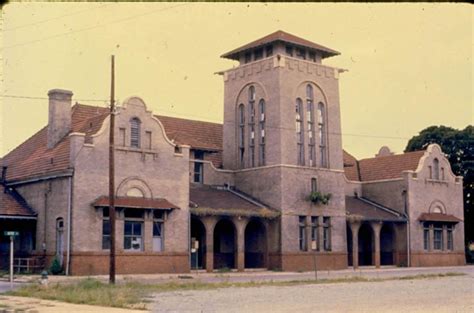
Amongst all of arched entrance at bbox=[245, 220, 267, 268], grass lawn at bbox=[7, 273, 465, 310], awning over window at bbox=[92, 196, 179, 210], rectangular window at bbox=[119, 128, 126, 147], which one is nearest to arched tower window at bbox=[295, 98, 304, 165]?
arched entrance at bbox=[245, 220, 267, 268]

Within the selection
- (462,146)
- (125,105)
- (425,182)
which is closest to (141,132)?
(125,105)

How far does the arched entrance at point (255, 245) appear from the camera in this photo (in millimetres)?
49188

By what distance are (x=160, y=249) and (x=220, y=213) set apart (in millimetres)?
4604

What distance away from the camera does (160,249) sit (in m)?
41.9

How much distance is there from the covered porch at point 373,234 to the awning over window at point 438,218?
1.77m

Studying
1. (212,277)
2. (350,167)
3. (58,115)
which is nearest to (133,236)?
(212,277)

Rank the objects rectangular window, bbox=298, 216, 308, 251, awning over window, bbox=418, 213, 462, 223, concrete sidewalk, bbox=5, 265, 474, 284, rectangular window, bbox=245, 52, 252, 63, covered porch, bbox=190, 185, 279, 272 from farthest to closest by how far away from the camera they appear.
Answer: awning over window, bbox=418, 213, 462, 223
rectangular window, bbox=245, 52, 252, 63
rectangular window, bbox=298, 216, 308, 251
covered porch, bbox=190, 185, 279, 272
concrete sidewalk, bbox=5, 265, 474, 284

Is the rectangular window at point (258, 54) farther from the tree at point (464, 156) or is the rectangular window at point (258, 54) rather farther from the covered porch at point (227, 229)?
the tree at point (464, 156)

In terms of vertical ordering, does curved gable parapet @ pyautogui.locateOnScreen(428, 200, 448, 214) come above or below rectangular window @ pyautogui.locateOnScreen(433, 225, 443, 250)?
above

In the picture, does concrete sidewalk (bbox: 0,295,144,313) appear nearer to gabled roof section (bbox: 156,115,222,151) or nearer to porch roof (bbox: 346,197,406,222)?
gabled roof section (bbox: 156,115,222,151)

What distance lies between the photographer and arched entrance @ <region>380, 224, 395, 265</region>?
57.4m

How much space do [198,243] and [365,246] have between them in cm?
1763

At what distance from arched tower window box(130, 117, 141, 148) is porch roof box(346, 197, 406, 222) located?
59.5 feet

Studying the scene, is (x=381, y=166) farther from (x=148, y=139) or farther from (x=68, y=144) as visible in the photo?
(x=68, y=144)
